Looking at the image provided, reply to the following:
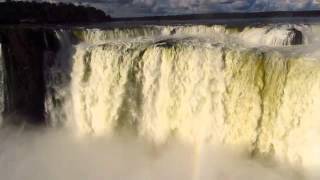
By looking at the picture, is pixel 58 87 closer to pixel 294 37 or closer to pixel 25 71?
pixel 25 71

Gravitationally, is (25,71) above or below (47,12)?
below

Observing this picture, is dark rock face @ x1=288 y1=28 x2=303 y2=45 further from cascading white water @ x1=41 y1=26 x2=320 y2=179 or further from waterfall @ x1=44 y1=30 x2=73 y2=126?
waterfall @ x1=44 y1=30 x2=73 y2=126

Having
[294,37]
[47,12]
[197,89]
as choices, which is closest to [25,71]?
[197,89]

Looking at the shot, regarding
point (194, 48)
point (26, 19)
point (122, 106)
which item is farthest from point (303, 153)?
point (26, 19)

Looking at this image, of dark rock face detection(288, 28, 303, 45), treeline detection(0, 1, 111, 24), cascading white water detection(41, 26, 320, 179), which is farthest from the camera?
treeline detection(0, 1, 111, 24)

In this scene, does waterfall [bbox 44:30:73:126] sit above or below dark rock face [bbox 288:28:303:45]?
below

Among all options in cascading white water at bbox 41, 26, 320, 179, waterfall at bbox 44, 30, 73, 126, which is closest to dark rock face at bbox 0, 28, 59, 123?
waterfall at bbox 44, 30, 73, 126
